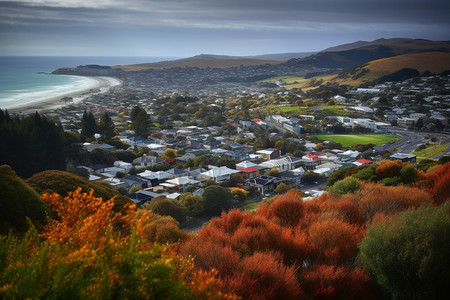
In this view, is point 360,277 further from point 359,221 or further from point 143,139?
point 143,139

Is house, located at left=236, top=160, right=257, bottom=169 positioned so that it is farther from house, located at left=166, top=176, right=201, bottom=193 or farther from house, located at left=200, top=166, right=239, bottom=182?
house, located at left=166, top=176, right=201, bottom=193

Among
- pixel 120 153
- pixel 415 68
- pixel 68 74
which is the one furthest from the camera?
pixel 68 74

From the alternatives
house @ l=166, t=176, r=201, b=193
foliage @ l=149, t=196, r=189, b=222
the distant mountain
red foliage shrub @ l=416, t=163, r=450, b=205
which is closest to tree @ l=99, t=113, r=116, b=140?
house @ l=166, t=176, r=201, b=193

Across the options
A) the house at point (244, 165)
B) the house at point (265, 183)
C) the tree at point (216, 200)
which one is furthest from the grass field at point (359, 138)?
the tree at point (216, 200)

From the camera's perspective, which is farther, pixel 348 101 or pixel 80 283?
pixel 348 101

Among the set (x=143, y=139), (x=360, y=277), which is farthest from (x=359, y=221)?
(x=143, y=139)

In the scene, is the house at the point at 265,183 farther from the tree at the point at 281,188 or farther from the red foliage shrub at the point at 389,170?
the red foliage shrub at the point at 389,170
